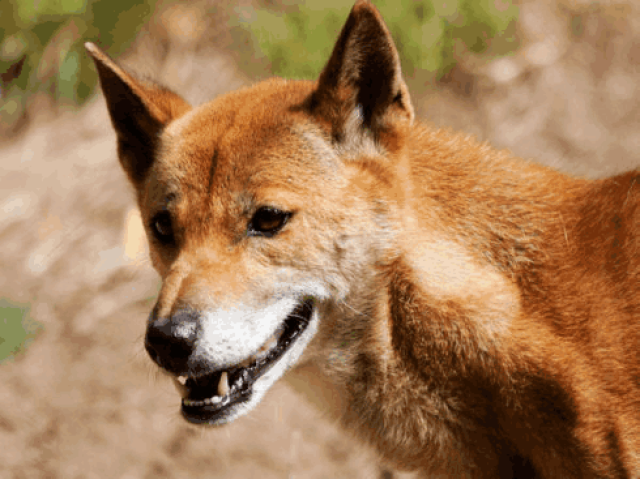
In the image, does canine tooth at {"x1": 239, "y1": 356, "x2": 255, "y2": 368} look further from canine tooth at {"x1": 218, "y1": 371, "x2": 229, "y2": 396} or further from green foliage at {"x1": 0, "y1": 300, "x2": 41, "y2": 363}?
green foliage at {"x1": 0, "y1": 300, "x2": 41, "y2": 363}

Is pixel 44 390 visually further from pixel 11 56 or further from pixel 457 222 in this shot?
pixel 11 56

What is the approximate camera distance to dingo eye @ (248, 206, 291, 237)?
308cm

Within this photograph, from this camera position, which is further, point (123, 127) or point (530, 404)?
point (123, 127)

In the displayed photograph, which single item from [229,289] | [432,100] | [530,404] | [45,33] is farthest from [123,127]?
[45,33]

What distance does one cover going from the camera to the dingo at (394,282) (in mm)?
2885

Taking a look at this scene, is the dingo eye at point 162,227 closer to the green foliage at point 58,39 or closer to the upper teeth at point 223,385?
the upper teeth at point 223,385

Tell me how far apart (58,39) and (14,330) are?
3088 mm

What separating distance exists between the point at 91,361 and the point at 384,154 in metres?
3.08

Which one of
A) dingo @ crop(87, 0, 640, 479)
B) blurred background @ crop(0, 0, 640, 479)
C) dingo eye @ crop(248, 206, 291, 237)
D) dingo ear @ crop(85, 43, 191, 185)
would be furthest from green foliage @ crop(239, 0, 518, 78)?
dingo eye @ crop(248, 206, 291, 237)

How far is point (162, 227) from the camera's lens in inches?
132

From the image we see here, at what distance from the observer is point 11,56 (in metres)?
7.74

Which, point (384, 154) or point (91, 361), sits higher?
point (384, 154)

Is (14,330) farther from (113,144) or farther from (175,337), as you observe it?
(175,337)

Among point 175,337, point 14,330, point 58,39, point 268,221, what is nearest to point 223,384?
point 175,337
